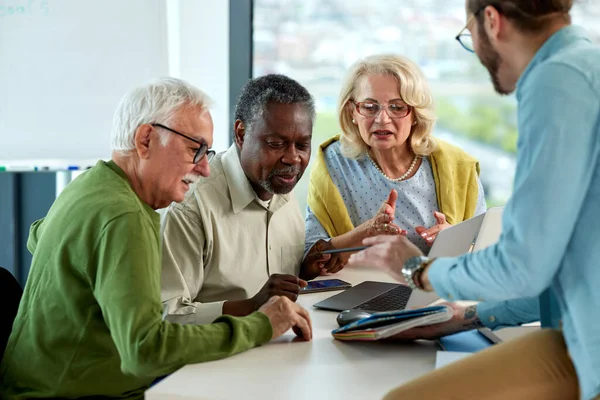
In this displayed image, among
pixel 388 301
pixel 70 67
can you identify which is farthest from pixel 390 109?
pixel 70 67

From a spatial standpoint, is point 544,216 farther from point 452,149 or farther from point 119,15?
point 119,15

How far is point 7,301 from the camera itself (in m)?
1.82

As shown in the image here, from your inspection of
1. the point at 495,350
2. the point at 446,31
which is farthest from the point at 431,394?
the point at 446,31

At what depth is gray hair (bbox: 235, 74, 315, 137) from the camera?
2.24m

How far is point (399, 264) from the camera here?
1396 millimetres

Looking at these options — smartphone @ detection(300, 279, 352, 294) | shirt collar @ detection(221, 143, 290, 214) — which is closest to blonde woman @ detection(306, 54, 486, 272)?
smartphone @ detection(300, 279, 352, 294)

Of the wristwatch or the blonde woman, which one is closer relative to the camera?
the wristwatch

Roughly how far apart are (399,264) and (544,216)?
34 centimetres

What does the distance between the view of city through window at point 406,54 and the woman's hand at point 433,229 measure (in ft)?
3.96

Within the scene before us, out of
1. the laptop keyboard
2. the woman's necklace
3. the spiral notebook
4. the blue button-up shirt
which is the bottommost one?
the laptop keyboard

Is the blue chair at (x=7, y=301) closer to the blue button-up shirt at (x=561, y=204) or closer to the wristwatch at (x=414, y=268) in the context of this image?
the wristwatch at (x=414, y=268)

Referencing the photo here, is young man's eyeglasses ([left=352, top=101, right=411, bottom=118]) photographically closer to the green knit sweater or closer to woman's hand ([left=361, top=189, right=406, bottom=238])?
woman's hand ([left=361, top=189, right=406, bottom=238])

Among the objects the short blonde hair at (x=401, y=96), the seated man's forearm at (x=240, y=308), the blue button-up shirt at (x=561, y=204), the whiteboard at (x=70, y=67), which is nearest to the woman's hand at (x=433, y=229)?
the short blonde hair at (x=401, y=96)

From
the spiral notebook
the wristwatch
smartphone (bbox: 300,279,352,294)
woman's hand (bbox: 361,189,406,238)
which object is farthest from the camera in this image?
woman's hand (bbox: 361,189,406,238)
